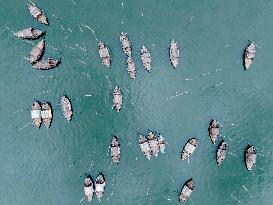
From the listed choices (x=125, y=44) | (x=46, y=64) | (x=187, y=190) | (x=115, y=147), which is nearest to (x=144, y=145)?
(x=115, y=147)

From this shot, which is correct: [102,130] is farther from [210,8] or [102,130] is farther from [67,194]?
[210,8]

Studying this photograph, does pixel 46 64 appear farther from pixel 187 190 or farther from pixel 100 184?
pixel 187 190

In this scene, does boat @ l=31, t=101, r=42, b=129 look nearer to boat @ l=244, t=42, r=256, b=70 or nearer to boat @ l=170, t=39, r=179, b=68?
boat @ l=170, t=39, r=179, b=68

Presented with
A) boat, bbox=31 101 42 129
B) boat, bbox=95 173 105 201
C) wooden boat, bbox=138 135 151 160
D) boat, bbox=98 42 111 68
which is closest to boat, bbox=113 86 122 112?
boat, bbox=98 42 111 68

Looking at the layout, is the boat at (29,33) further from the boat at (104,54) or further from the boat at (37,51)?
the boat at (104,54)

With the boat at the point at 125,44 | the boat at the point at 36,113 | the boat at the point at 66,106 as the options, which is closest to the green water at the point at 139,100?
the boat at the point at 125,44
